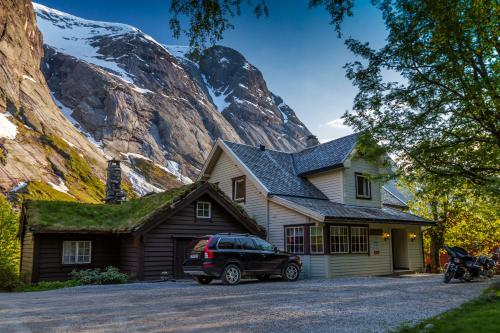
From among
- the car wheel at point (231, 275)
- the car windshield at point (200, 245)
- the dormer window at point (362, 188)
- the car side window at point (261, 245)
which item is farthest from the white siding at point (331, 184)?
the car windshield at point (200, 245)

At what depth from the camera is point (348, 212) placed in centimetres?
2072

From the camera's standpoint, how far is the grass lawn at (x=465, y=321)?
22.9 feet

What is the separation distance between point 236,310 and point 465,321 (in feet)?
14.3

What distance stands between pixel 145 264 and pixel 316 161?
1130cm

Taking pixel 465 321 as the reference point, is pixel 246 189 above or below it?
above

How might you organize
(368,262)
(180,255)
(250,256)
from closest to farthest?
(250,256), (180,255), (368,262)

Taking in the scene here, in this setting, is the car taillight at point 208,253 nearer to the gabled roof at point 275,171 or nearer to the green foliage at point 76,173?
the gabled roof at point 275,171

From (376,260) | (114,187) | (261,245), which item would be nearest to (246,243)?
(261,245)

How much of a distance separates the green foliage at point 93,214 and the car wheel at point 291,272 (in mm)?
5718

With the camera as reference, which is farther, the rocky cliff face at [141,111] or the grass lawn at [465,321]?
the rocky cliff face at [141,111]

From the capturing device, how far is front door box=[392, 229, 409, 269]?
79.0ft

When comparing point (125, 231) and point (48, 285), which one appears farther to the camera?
point (125, 231)

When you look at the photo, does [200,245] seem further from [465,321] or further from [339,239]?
[465,321]

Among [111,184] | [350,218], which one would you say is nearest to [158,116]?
→ [111,184]
